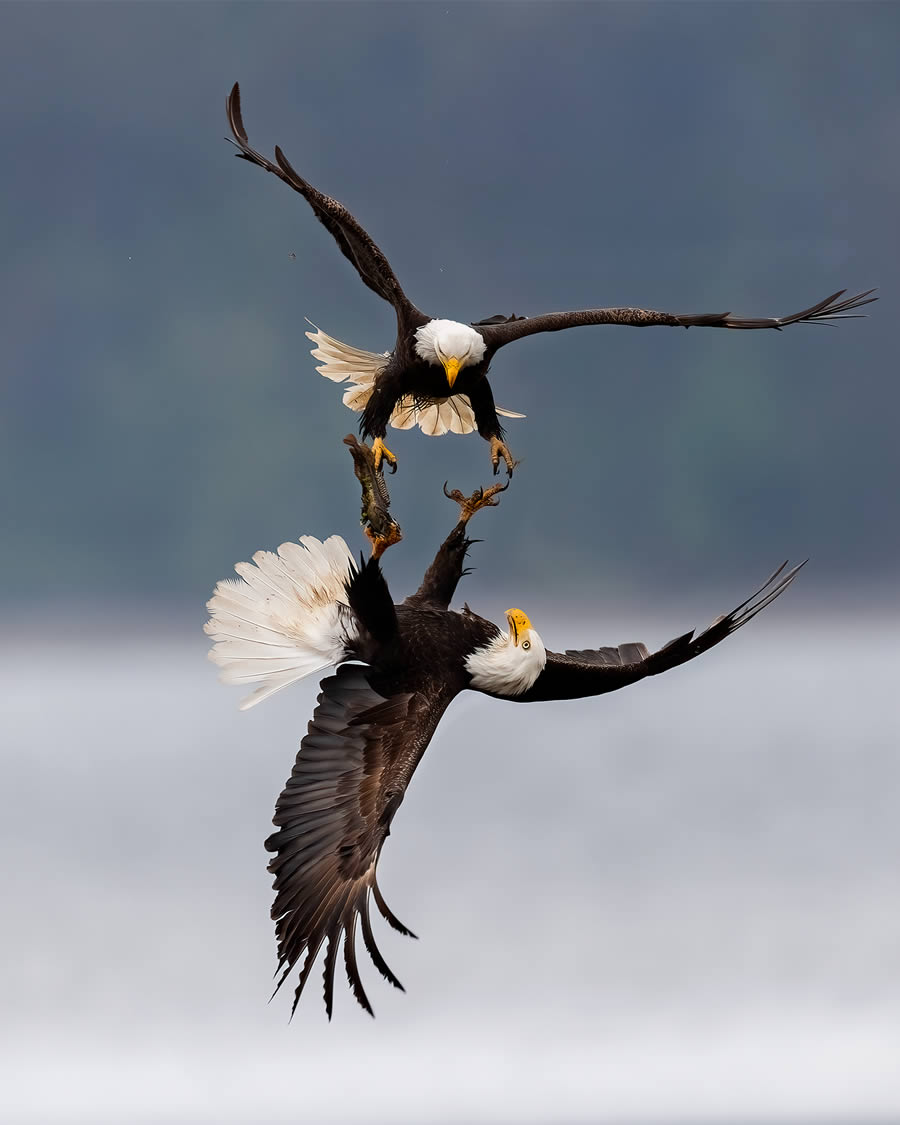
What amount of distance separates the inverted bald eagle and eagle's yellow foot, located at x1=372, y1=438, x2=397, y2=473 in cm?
22

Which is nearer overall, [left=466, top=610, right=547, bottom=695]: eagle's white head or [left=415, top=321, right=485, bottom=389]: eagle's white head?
[left=466, top=610, right=547, bottom=695]: eagle's white head

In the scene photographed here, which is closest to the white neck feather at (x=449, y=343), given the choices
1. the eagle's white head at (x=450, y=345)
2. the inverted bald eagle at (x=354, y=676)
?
the eagle's white head at (x=450, y=345)

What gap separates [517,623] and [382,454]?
60 cm

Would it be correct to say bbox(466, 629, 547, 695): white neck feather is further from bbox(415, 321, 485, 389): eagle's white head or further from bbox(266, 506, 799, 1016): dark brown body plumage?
bbox(415, 321, 485, 389): eagle's white head

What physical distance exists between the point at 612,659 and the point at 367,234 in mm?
1362

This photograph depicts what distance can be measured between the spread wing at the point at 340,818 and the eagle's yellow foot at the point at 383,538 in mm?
368

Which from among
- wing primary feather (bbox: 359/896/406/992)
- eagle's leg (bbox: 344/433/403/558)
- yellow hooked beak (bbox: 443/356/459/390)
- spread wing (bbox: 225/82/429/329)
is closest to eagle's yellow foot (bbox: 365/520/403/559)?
eagle's leg (bbox: 344/433/403/558)

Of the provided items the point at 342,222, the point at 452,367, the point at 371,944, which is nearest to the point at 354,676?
the point at 371,944

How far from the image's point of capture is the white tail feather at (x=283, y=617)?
14.0 ft

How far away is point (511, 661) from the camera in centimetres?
420

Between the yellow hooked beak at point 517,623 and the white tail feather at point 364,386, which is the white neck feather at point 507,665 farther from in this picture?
the white tail feather at point 364,386

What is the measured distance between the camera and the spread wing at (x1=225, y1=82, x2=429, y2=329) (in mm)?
4406

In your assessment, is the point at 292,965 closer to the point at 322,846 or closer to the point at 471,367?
the point at 322,846

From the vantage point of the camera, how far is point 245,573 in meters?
4.37
